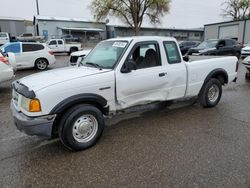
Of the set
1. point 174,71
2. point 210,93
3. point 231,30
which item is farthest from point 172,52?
point 231,30

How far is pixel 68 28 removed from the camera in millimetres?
44562

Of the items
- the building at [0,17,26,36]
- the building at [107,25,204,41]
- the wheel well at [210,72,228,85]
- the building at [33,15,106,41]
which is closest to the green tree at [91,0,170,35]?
the building at [33,15,106,41]

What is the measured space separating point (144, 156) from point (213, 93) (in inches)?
129

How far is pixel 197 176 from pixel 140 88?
188 centimetres

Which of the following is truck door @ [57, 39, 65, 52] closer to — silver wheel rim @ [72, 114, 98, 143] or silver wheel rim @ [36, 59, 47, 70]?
silver wheel rim @ [36, 59, 47, 70]

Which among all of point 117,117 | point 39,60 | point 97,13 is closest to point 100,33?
point 97,13

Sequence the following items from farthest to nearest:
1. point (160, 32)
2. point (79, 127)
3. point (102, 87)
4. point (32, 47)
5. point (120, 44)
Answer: point (160, 32) → point (32, 47) → point (120, 44) → point (102, 87) → point (79, 127)

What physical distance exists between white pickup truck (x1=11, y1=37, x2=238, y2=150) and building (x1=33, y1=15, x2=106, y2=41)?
129ft

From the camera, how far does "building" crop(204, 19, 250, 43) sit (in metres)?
31.9

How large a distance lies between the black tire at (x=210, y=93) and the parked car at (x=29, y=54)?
10.3 m

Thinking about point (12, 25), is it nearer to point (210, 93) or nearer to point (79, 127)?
point (210, 93)

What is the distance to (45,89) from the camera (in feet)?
10.8

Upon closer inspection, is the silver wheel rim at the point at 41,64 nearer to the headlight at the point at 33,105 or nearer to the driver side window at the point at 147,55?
the driver side window at the point at 147,55

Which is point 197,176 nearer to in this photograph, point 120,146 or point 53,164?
point 120,146
